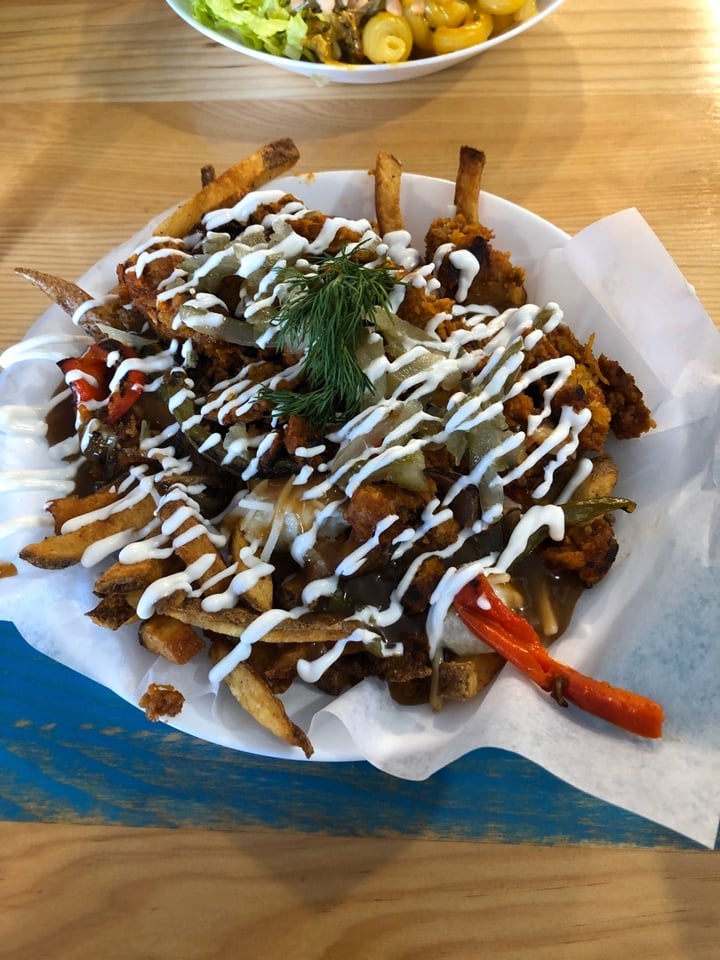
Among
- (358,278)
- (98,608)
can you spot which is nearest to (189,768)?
(98,608)

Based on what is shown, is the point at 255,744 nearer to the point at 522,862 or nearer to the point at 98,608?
the point at 98,608

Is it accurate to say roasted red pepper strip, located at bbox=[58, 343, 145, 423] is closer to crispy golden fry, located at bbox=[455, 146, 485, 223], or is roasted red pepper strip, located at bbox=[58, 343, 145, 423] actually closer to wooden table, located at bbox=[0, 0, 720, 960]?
wooden table, located at bbox=[0, 0, 720, 960]

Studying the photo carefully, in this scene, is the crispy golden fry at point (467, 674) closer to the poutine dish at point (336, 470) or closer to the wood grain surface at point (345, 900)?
the poutine dish at point (336, 470)

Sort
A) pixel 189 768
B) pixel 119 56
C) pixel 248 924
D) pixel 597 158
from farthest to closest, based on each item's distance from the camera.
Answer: pixel 119 56
pixel 597 158
pixel 189 768
pixel 248 924

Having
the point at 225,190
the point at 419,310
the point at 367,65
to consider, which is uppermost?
the point at 367,65

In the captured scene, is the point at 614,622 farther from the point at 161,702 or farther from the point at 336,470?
the point at 161,702

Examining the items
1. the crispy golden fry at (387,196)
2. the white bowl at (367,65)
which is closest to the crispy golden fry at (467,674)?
the crispy golden fry at (387,196)

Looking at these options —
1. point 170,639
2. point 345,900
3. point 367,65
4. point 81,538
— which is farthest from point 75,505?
point 367,65
